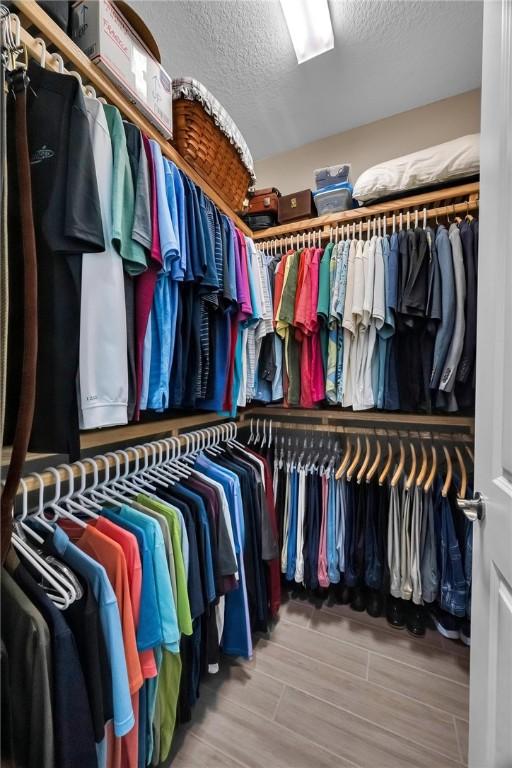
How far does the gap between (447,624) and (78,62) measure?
8.22 ft

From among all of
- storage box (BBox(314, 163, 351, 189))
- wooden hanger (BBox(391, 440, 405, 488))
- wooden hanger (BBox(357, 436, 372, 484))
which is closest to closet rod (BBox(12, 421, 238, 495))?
wooden hanger (BBox(357, 436, 372, 484))

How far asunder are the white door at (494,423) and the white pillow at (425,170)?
2.56 ft

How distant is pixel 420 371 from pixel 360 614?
1320 mm

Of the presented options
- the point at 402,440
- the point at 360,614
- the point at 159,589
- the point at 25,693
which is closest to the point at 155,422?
the point at 159,589

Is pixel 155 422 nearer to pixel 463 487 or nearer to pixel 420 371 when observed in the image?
pixel 420 371

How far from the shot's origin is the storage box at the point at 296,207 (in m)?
1.78

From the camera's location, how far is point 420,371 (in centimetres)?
142

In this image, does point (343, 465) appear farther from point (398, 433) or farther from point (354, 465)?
point (398, 433)

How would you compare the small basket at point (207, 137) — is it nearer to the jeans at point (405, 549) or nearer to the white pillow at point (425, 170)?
the white pillow at point (425, 170)

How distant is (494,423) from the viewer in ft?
2.17

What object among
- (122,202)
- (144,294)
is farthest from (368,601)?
(122,202)

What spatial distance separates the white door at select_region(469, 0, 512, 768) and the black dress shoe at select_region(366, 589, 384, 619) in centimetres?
88

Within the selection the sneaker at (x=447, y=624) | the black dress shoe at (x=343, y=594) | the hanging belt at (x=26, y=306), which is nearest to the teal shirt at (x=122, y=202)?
the hanging belt at (x=26, y=306)

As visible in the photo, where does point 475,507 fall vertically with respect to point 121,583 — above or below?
above
